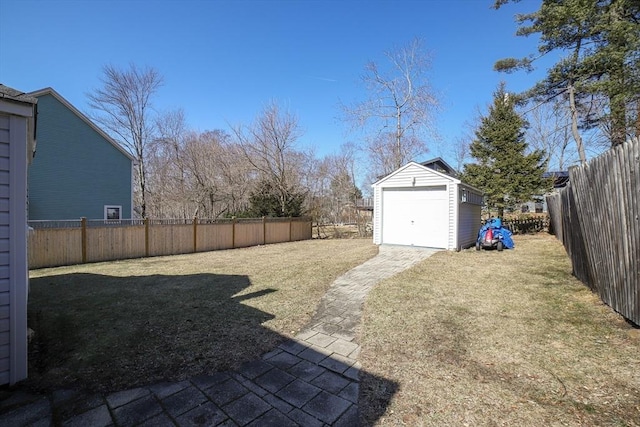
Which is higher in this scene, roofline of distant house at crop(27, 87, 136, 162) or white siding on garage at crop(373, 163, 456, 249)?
Result: roofline of distant house at crop(27, 87, 136, 162)

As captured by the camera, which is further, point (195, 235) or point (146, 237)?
point (195, 235)

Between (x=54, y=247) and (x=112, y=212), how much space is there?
628 cm

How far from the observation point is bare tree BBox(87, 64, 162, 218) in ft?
60.3

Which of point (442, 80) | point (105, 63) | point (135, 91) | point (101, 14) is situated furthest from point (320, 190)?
point (101, 14)

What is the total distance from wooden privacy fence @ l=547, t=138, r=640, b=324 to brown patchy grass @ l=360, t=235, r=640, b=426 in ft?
1.08

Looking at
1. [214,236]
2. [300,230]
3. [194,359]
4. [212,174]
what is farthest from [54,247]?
[212,174]

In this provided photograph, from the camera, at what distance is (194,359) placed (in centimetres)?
291

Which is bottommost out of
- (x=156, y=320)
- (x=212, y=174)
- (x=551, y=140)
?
(x=156, y=320)

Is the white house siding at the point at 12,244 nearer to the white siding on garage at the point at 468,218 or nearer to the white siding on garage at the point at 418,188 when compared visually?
the white siding on garage at the point at 418,188

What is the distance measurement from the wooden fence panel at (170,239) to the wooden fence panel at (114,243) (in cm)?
36

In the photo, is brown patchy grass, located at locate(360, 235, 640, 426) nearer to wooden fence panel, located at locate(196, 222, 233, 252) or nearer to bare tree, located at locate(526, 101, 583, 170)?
wooden fence panel, located at locate(196, 222, 233, 252)

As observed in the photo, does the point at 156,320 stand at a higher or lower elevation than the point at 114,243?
lower

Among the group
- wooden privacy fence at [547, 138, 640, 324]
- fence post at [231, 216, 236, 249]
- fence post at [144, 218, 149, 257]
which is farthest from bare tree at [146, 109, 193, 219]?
wooden privacy fence at [547, 138, 640, 324]

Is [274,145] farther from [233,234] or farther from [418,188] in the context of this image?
[418,188]
